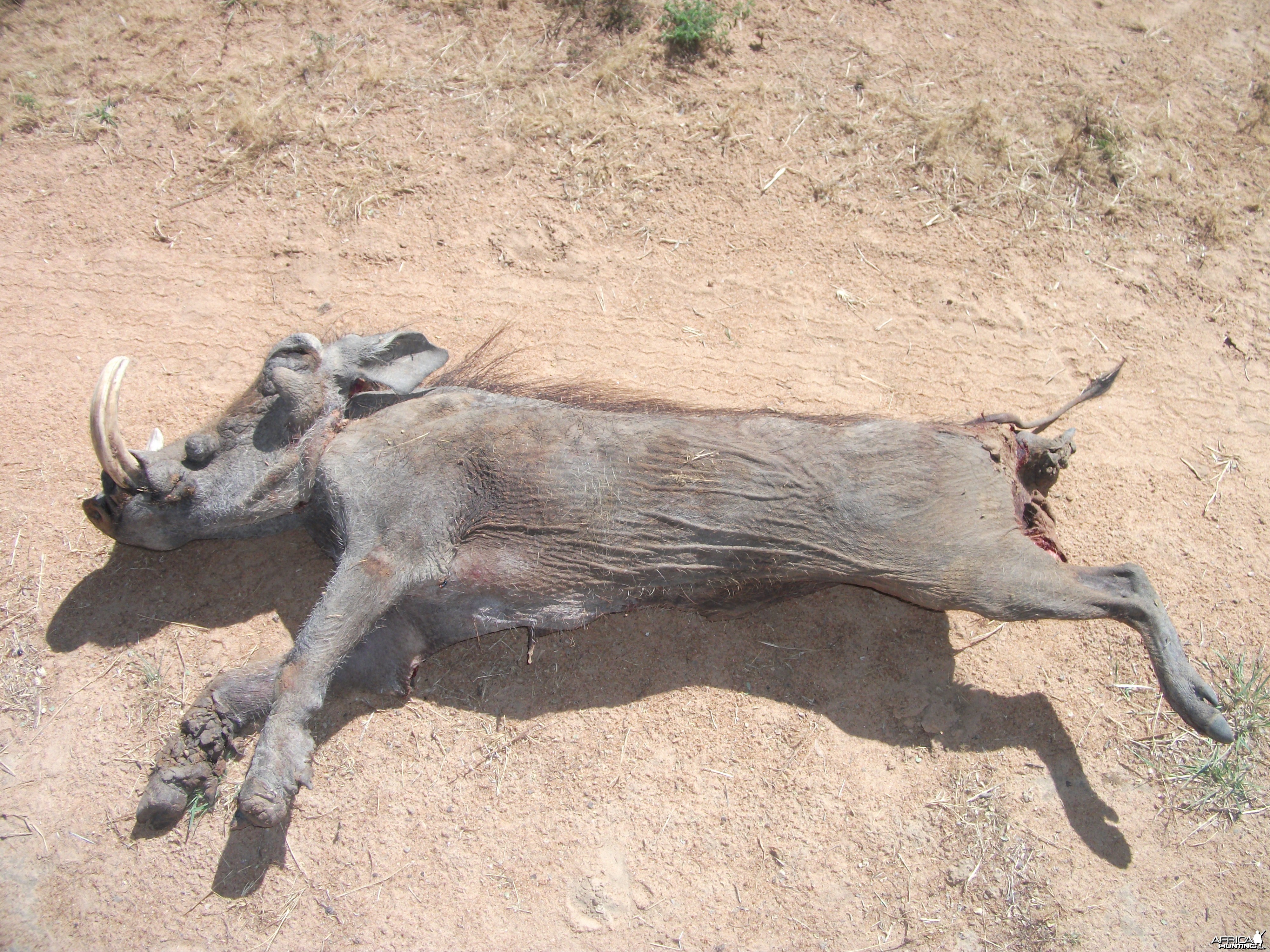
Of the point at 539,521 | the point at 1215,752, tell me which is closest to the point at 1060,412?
the point at 1215,752

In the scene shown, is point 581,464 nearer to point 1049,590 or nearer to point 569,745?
point 569,745

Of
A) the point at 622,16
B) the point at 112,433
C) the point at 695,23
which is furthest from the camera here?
the point at 622,16

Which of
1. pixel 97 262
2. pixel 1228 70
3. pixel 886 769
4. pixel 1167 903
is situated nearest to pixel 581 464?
pixel 886 769

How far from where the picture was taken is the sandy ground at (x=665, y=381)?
3000 mm

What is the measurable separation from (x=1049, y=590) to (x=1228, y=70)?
4081mm

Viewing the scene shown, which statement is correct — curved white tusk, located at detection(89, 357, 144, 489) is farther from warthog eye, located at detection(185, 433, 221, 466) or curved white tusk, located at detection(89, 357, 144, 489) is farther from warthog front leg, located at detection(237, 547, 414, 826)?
warthog front leg, located at detection(237, 547, 414, 826)

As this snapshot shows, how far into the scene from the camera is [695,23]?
4562 mm

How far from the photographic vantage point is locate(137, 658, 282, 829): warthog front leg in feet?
9.68

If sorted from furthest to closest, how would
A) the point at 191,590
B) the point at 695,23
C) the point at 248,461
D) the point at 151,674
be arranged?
the point at 695,23 → the point at 191,590 → the point at 151,674 → the point at 248,461

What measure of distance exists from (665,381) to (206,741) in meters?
2.58

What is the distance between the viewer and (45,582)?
3.47 meters

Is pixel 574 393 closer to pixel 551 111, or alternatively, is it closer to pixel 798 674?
pixel 798 674

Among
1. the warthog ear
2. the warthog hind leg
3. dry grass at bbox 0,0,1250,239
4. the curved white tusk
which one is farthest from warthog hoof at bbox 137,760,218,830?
the warthog hind leg

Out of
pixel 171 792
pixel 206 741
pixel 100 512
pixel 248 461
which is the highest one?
pixel 248 461
